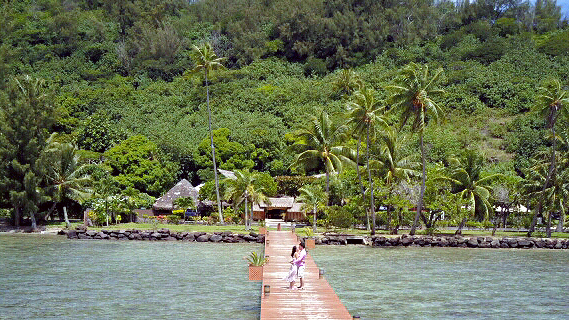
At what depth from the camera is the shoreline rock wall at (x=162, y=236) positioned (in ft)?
165

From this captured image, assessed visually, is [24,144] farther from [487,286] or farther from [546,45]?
[546,45]

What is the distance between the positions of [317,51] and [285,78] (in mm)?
14033

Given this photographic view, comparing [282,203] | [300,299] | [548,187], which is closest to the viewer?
[300,299]

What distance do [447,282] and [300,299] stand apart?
42.5 ft

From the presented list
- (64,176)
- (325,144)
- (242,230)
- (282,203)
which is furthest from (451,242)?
(64,176)

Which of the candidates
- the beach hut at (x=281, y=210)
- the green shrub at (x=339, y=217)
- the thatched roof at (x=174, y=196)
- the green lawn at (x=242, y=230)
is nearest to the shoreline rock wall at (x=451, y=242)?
the green lawn at (x=242, y=230)

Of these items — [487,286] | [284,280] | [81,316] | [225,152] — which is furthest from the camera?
[225,152]

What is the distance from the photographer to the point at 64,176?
2235 inches

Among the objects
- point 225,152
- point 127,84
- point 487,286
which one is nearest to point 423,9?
point 127,84

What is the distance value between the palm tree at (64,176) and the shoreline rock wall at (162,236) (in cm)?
511

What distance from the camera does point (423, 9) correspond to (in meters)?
123

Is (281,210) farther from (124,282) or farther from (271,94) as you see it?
(124,282)

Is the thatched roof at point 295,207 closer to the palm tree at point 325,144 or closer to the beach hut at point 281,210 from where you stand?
the beach hut at point 281,210

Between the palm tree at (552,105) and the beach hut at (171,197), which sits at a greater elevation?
the palm tree at (552,105)
